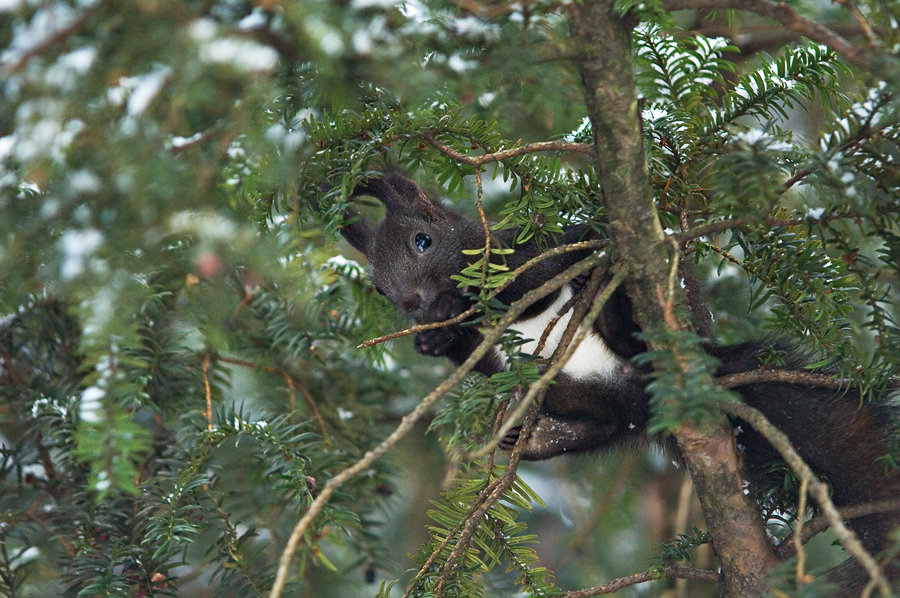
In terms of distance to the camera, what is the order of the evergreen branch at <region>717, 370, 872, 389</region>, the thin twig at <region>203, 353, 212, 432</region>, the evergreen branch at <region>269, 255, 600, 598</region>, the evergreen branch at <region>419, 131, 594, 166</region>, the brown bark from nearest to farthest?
1. the evergreen branch at <region>269, 255, 600, 598</region>
2. the brown bark
3. the evergreen branch at <region>419, 131, 594, 166</region>
4. the evergreen branch at <region>717, 370, 872, 389</region>
5. the thin twig at <region>203, 353, 212, 432</region>

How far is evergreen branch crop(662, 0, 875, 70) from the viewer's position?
1.05 metres

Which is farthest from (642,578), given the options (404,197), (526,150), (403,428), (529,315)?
(404,197)

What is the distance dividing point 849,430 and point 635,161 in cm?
103

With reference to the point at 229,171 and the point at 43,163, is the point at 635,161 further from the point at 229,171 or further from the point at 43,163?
the point at 43,163

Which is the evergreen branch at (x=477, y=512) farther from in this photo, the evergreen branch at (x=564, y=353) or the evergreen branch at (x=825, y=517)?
the evergreen branch at (x=825, y=517)

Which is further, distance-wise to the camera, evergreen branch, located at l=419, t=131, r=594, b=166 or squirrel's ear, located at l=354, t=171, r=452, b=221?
squirrel's ear, located at l=354, t=171, r=452, b=221

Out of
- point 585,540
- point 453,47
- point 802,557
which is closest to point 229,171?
point 453,47

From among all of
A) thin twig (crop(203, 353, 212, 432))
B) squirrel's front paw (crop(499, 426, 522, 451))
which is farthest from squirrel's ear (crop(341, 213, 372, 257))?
squirrel's front paw (crop(499, 426, 522, 451))

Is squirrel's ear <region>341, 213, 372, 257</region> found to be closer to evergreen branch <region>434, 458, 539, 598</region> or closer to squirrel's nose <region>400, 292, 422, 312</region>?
squirrel's nose <region>400, 292, 422, 312</region>

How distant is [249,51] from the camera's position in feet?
2.95

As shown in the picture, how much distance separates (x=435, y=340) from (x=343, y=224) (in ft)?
3.05

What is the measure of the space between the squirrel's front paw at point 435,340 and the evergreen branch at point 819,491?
133cm

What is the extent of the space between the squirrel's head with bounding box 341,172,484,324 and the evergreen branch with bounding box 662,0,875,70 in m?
1.34

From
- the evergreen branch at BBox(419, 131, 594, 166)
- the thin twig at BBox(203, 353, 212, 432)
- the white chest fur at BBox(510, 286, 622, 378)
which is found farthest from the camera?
the white chest fur at BBox(510, 286, 622, 378)
